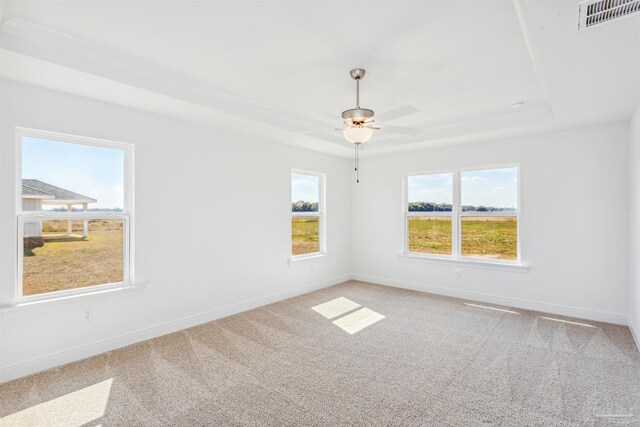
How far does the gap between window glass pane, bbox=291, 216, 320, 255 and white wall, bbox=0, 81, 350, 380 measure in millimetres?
240

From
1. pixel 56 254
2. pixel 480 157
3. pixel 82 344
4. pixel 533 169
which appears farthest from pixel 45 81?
pixel 533 169

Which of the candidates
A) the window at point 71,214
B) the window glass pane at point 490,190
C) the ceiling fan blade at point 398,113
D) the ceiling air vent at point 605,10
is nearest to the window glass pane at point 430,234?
the window glass pane at point 490,190

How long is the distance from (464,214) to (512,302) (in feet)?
4.67

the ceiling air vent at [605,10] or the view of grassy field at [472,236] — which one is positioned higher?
the ceiling air vent at [605,10]

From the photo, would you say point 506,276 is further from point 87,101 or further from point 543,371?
point 87,101

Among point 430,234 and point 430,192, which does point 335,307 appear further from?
point 430,192

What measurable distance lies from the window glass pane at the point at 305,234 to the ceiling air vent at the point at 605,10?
4.15m

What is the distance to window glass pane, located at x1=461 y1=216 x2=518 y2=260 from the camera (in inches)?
184

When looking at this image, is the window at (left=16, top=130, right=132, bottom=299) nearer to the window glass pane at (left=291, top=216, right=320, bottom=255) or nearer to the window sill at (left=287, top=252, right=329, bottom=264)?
the window sill at (left=287, top=252, right=329, bottom=264)

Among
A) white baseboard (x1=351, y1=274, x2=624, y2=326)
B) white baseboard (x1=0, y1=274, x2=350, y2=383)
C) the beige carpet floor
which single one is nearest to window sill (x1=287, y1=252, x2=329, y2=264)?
white baseboard (x1=0, y1=274, x2=350, y2=383)

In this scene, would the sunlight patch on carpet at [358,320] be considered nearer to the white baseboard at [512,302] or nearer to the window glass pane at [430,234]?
the white baseboard at [512,302]

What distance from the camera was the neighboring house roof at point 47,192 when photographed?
2.79 m

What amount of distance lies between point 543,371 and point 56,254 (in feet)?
14.7

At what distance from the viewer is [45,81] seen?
2.66 metres
